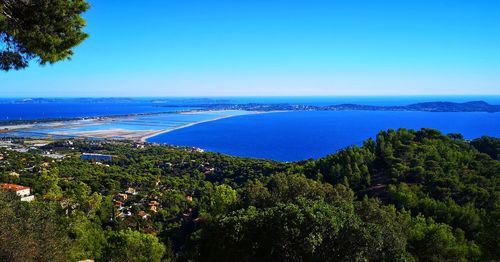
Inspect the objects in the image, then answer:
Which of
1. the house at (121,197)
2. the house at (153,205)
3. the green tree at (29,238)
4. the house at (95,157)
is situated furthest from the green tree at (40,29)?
the house at (95,157)

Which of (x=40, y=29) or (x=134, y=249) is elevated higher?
(x=40, y=29)

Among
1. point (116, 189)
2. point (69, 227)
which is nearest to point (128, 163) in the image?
point (116, 189)

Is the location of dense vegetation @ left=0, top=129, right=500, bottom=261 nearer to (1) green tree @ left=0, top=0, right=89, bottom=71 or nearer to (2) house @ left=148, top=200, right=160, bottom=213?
(2) house @ left=148, top=200, right=160, bottom=213

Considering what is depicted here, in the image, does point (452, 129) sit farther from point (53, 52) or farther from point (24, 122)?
point (24, 122)

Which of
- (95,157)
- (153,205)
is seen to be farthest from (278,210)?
(95,157)

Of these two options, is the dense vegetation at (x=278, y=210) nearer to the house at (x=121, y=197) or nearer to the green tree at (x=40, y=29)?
the house at (x=121, y=197)

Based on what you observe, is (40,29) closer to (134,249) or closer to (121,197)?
(134,249)
